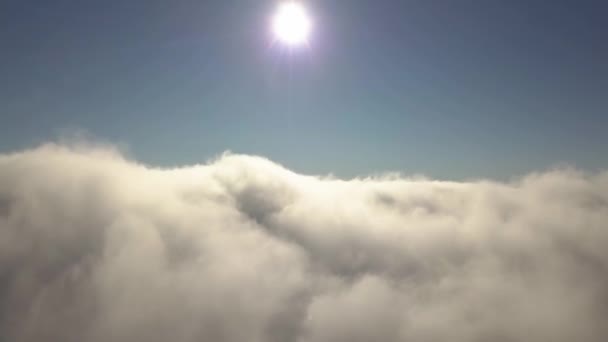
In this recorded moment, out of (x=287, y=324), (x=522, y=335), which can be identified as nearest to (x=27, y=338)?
(x=287, y=324)

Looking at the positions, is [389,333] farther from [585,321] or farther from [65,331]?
[65,331]

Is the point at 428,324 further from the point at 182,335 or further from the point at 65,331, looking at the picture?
the point at 65,331

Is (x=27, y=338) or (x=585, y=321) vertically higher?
(x=585, y=321)

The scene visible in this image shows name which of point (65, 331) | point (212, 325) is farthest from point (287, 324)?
point (65, 331)

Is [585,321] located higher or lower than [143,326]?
higher

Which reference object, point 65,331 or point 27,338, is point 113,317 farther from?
point 27,338

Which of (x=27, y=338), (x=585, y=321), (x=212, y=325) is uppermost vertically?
(x=585, y=321)

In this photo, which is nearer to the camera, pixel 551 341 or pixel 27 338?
pixel 551 341

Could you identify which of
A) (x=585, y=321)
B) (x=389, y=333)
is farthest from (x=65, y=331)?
(x=585, y=321)
